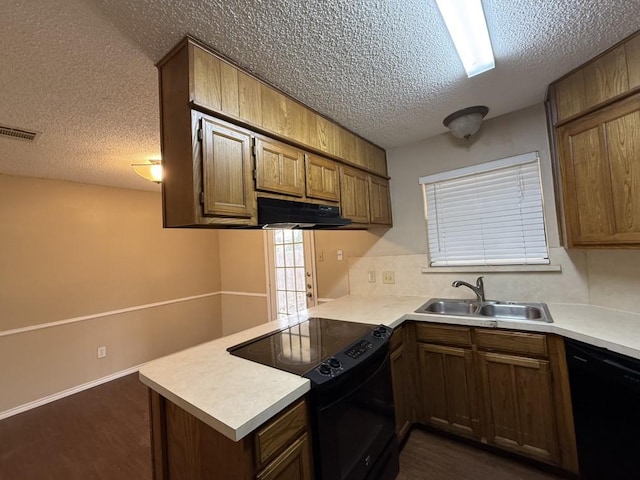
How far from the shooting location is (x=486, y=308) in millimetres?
2195

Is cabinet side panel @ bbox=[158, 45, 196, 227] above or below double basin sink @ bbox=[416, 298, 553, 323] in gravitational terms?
above

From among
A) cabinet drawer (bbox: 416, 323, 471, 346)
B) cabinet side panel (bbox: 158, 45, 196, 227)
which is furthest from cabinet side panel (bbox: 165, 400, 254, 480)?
cabinet drawer (bbox: 416, 323, 471, 346)

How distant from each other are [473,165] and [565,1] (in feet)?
4.23

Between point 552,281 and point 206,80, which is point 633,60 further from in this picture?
point 206,80

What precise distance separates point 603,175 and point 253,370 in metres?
2.13

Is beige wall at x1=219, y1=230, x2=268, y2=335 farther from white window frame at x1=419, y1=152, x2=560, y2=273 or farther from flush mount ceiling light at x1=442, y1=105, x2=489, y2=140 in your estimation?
flush mount ceiling light at x1=442, y1=105, x2=489, y2=140

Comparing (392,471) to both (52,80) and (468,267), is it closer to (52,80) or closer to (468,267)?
(468,267)

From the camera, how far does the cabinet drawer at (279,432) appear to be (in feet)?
3.06

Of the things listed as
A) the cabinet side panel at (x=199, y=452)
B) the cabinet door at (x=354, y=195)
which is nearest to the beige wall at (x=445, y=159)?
the cabinet door at (x=354, y=195)

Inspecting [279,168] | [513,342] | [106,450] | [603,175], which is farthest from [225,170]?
[106,450]

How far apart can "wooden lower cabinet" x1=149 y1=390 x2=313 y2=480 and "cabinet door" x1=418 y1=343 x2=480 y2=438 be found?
122 cm

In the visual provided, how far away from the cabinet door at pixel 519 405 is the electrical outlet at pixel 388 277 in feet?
3.41

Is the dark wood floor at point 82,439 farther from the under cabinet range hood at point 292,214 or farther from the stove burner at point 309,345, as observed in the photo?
the under cabinet range hood at point 292,214

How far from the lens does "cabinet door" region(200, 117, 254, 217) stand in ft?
4.11
